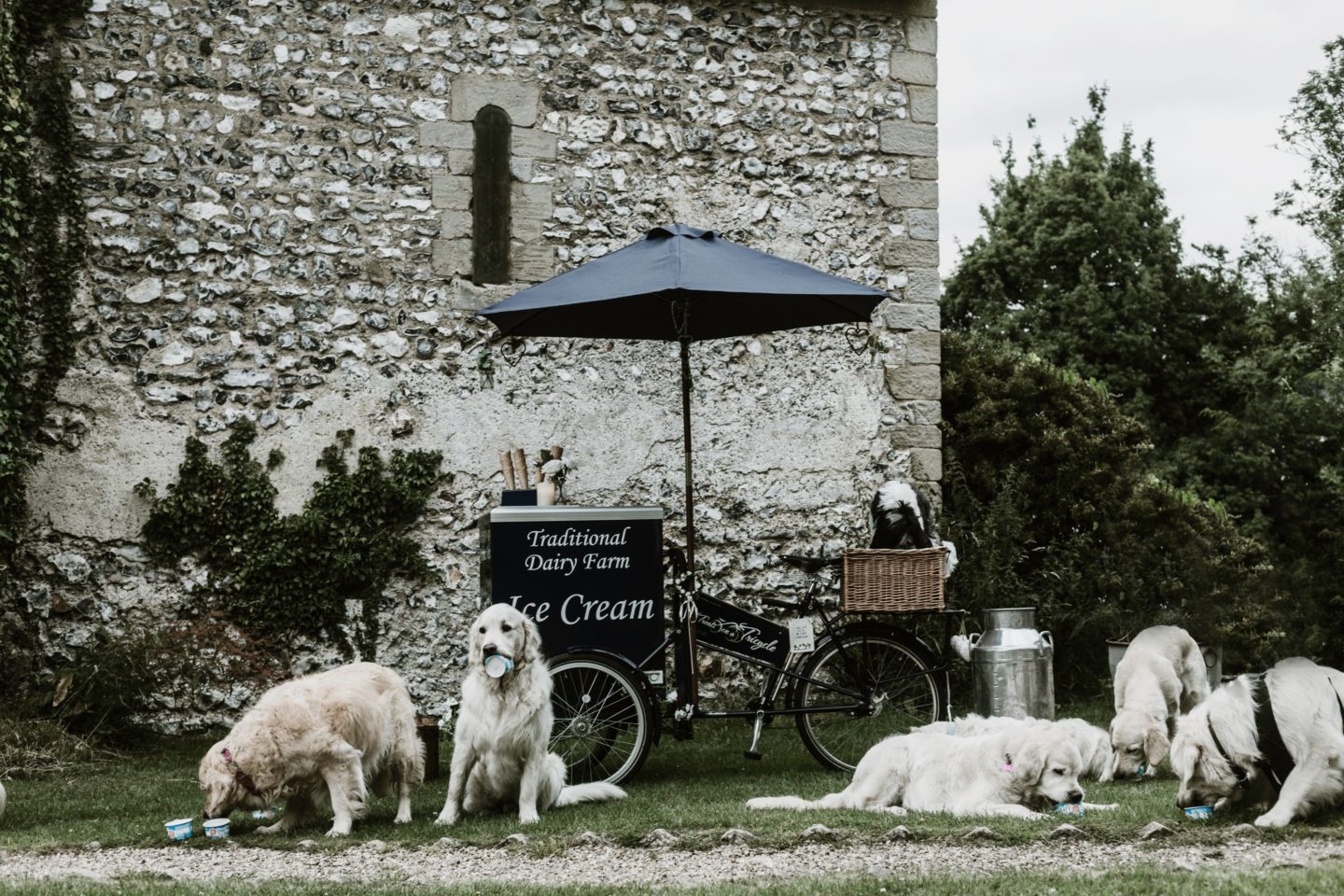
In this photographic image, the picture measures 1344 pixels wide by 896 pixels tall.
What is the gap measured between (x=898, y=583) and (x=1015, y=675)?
3.55 feet

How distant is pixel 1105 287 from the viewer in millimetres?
26344

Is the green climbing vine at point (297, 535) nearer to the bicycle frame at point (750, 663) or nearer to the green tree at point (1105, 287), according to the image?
the bicycle frame at point (750, 663)

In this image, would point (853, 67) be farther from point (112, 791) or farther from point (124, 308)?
point (112, 791)

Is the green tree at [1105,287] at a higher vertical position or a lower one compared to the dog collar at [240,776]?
higher

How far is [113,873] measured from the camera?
4484mm

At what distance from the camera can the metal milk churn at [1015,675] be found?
7.26 meters

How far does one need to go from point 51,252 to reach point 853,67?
19.9 ft

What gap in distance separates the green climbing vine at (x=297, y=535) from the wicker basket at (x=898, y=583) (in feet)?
11.3

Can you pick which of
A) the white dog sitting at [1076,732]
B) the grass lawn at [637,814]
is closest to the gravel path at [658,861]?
the grass lawn at [637,814]

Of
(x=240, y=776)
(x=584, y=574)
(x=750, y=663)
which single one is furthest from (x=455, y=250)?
(x=240, y=776)

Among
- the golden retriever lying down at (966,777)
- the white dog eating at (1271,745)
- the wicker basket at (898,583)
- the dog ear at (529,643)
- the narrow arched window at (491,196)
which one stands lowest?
the golden retriever lying down at (966,777)

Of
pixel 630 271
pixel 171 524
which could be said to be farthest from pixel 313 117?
pixel 630 271

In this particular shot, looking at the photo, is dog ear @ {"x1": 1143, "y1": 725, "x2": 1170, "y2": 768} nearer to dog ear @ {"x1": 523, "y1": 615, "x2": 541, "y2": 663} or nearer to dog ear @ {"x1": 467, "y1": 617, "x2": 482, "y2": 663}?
dog ear @ {"x1": 523, "y1": 615, "x2": 541, "y2": 663}

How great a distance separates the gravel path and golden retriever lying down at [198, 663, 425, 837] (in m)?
0.31
